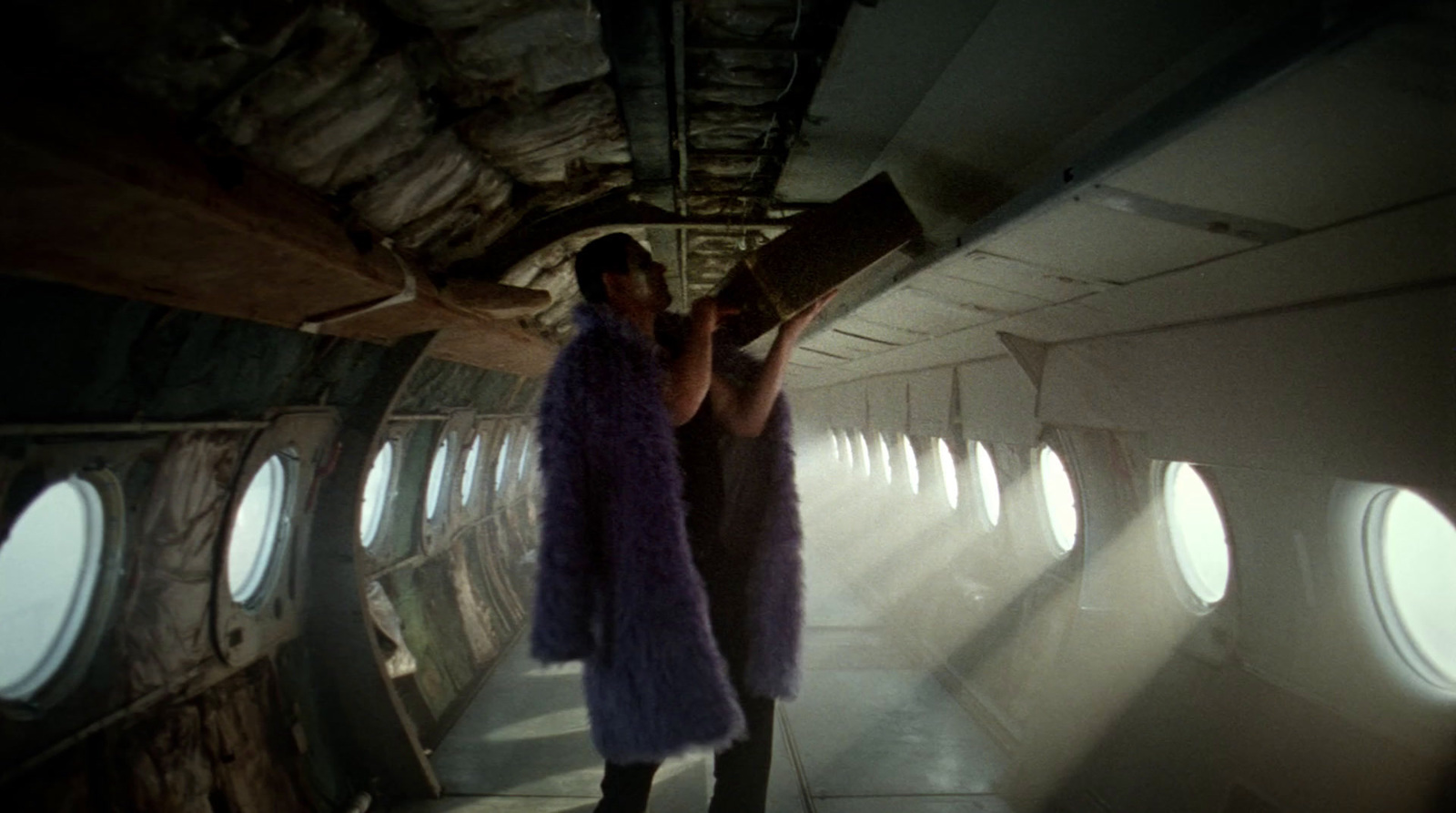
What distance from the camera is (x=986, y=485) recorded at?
7301mm

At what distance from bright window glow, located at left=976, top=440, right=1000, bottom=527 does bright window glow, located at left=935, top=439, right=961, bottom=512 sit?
2.58 ft

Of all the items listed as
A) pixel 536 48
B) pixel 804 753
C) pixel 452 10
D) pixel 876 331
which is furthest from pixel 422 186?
pixel 804 753

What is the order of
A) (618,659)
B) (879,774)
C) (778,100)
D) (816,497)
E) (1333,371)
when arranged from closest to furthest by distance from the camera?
(618,659) < (1333,371) < (778,100) < (879,774) < (816,497)

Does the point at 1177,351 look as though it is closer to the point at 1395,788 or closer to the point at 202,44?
the point at 1395,788

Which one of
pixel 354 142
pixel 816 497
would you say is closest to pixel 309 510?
pixel 354 142

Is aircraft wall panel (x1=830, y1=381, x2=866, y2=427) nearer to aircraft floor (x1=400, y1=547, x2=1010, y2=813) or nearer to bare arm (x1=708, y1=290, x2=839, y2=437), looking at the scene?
aircraft floor (x1=400, y1=547, x2=1010, y2=813)

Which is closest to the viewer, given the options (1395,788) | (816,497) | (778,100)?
(1395,788)

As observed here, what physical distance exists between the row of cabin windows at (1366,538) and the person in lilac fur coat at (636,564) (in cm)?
237

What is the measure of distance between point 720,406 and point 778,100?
1.28 metres

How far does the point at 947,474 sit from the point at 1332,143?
7.35 meters

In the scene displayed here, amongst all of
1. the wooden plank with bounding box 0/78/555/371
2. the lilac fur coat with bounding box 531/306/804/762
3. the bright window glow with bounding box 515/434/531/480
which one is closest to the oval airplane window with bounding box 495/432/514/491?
the bright window glow with bounding box 515/434/531/480

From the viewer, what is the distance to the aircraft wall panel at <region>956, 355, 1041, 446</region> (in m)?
4.92

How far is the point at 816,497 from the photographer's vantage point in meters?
15.8

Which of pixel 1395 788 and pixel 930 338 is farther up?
pixel 930 338
